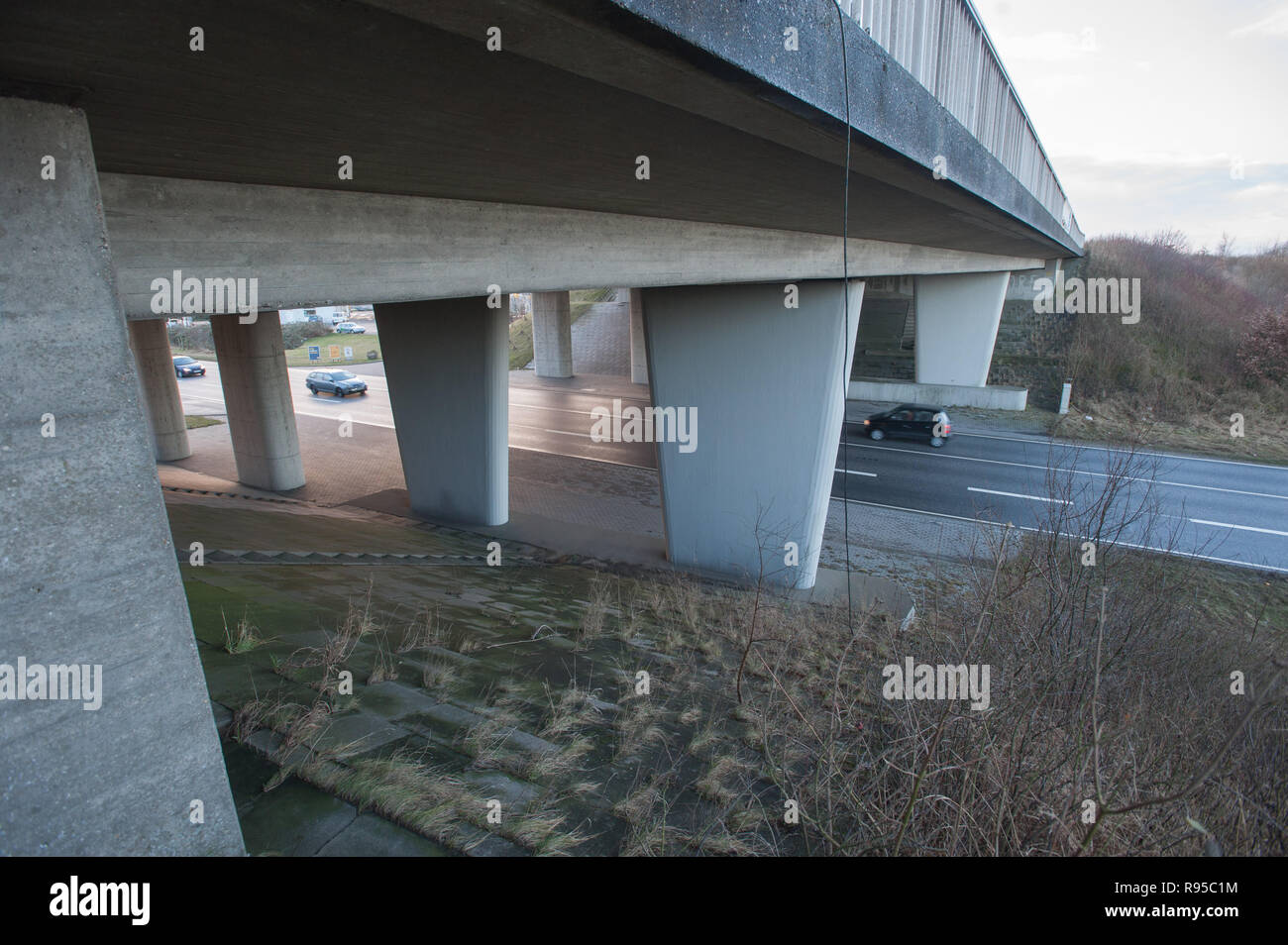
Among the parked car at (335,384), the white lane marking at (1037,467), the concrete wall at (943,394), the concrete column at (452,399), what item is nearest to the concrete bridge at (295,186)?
the concrete column at (452,399)

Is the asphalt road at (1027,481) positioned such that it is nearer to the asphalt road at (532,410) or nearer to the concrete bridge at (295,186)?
the asphalt road at (532,410)

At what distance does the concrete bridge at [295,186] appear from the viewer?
7.10ft

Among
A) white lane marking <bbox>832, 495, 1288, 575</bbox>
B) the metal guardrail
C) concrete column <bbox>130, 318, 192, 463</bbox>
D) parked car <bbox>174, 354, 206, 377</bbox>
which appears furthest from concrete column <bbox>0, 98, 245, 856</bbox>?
parked car <bbox>174, 354, 206, 377</bbox>

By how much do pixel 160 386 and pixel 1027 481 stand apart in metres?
21.5

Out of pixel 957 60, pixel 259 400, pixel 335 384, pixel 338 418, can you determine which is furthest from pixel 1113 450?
pixel 335 384

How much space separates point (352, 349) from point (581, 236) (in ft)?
141

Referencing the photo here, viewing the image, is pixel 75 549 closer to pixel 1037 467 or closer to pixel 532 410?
pixel 1037 467

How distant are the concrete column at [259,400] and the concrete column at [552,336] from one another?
18761mm

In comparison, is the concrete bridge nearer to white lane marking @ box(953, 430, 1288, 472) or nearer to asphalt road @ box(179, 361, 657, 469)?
asphalt road @ box(179, 361, 657, 469)

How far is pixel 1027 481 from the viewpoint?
690 inches

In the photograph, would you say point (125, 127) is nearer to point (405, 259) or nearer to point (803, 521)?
point (405, 259)

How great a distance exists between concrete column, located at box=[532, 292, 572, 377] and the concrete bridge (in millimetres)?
26378

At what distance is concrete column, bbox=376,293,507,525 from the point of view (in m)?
11.6
